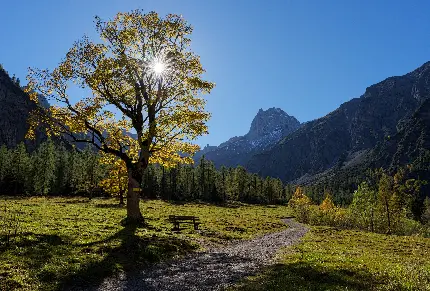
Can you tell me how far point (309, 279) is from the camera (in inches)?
682

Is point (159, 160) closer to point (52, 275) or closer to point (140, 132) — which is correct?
point (140, 132)

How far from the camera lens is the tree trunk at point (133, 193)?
32688mm

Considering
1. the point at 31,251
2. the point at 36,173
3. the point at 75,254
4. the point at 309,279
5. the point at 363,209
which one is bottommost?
the point at 309,279

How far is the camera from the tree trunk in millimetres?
32688

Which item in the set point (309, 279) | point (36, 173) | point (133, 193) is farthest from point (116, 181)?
point (36, 173)

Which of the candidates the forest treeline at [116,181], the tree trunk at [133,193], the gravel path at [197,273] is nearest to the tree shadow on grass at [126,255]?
the gravel path at [197,273]

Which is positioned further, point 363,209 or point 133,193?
point 363,209

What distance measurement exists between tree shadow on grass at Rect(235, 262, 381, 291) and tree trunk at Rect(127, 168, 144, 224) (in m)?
16.8

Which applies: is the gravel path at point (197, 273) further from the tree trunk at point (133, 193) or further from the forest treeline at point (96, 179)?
the forest treeline at point (96, 179)

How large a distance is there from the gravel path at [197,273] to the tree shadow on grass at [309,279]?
1.23 meters

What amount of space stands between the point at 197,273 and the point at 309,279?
6.01 m

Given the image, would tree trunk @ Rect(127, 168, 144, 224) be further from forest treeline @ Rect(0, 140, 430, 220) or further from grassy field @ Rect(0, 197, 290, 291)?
forest treeline @ Rect(0, 140, 430, 220)

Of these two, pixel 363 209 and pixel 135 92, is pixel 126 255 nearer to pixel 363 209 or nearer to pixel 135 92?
pixel 135 92

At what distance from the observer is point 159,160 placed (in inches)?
1388
